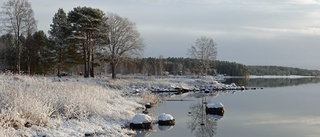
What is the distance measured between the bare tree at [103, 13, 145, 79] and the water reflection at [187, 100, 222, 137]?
27.6m

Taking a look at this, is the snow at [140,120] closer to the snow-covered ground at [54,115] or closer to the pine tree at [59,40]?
the snow-covered ground at [54,115]

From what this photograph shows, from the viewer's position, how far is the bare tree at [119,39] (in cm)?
4906

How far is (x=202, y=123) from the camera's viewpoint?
18609 mm

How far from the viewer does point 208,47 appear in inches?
2879

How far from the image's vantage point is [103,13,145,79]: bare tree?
49.1 meters

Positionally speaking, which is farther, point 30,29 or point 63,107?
point 30,29

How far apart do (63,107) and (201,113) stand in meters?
11.0

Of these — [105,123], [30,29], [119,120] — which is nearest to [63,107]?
[105,123]

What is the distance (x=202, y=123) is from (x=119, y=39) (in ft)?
107

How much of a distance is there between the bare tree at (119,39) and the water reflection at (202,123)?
27580 millimetres

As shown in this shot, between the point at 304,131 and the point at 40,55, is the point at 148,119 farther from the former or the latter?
the point at 40,55

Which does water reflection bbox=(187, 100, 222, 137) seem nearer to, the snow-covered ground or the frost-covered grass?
the snow-covered ground

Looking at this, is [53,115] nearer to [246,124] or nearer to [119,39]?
[246,124]

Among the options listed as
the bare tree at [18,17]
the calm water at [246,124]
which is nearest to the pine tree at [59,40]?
the bare tree at [18,17]
